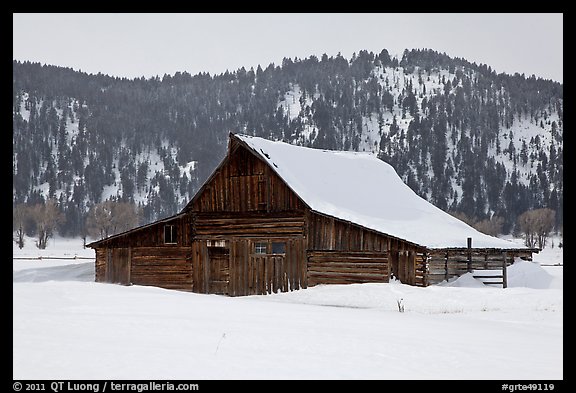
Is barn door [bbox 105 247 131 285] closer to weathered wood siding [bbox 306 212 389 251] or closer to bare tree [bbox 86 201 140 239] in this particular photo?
weathered wood siding [bbox 306 212 389 251]

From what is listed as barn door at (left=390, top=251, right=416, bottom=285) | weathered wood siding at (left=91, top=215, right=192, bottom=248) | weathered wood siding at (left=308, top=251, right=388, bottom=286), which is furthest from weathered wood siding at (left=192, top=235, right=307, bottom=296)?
barn door at (left=390, top=251, right=416, bottom=285)

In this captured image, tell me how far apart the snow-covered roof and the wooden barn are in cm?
10

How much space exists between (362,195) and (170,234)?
35.2 ft

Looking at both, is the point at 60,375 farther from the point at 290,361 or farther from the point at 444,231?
the point at 444,231

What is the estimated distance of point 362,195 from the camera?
→ 124 feet

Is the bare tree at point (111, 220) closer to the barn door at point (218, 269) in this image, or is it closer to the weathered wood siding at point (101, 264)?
the weathered wood siding at point (101, 264)

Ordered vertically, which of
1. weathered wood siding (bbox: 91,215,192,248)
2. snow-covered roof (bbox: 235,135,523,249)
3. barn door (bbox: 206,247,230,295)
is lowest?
barn door (bbox: 206,247,230,295)

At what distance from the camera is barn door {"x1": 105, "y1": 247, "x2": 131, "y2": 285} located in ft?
119

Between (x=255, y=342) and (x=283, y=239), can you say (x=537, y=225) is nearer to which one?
(x=283, y=239)

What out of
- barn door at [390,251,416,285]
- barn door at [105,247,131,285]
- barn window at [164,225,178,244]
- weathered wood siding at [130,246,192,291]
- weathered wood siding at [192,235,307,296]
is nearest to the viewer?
barn door at [390,251,416,285]

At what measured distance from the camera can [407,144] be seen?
19788 centimetres

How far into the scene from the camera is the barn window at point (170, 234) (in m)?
35.0

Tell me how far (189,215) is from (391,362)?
969 inches
